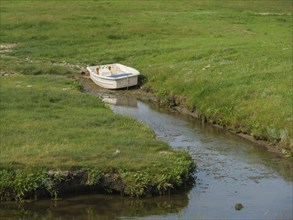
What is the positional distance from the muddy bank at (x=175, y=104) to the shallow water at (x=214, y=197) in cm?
36

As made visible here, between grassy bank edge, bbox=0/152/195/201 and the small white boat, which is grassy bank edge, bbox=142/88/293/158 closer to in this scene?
the small white boat

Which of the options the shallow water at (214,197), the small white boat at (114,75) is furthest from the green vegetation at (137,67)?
the small white boat at (114,75)

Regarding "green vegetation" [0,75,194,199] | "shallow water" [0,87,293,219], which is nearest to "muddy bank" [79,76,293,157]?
"shallow water" [0,87,293,219]

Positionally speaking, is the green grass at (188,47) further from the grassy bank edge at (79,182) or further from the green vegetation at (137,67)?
the grassy bank edge at (79,182)

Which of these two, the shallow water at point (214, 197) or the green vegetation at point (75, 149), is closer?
the shallow water at point (214, 197)

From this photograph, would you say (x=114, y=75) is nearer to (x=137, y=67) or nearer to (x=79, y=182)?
(x=137, y=67)

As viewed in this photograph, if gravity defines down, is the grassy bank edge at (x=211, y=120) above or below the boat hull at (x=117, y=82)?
above

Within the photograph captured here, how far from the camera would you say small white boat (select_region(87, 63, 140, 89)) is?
3397 cm

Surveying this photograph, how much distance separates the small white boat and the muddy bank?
0.30 m

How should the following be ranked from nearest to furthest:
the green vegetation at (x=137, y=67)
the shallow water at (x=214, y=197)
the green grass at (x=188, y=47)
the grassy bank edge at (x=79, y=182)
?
the shallow water at (x=214, y=197) → the grassy bank edge at (x=79, y=182) → the green vegetation at (x=137, y=67) → the green grass at (x=188, y=47)

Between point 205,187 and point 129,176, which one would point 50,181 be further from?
point 205,187

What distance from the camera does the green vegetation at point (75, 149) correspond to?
1842 centimetres

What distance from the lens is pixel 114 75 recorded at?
3547 cm

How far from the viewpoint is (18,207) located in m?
17.8
